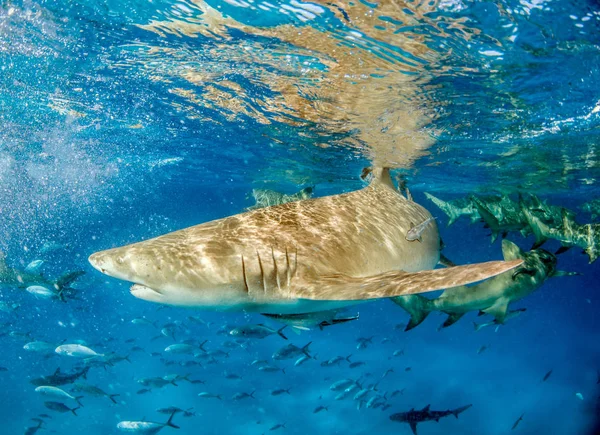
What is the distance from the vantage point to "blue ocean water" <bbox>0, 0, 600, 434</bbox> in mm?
7359

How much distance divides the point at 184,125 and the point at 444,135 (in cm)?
1013

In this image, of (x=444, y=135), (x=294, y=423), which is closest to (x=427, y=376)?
(x=294, y=423)

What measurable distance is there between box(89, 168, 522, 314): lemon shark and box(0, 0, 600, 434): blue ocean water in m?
4.29

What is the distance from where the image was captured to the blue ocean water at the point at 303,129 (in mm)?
7359

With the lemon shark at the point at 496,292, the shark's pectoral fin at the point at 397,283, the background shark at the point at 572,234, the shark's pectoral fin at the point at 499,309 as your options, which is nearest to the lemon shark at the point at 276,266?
the shark's pectoral fin at the point at 397,283

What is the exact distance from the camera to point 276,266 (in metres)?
3.29

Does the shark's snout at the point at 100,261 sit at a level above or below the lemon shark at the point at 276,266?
below

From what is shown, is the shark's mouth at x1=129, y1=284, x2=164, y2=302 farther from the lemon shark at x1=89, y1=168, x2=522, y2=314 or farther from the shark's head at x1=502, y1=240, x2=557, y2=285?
the shark's head at x1=502, y1=240, x2=557, y2=285

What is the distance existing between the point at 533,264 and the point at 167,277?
14.7ft

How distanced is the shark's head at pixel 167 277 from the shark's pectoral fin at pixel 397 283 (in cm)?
63

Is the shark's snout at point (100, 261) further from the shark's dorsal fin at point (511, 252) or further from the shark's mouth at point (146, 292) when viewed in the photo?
the shark's dorsal fin at point (511, 252)

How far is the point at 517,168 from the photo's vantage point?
18.3 m

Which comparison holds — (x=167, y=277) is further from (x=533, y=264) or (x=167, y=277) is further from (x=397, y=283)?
(x=533, y=264)

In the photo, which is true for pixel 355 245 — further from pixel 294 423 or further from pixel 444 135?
pixel 294 423
